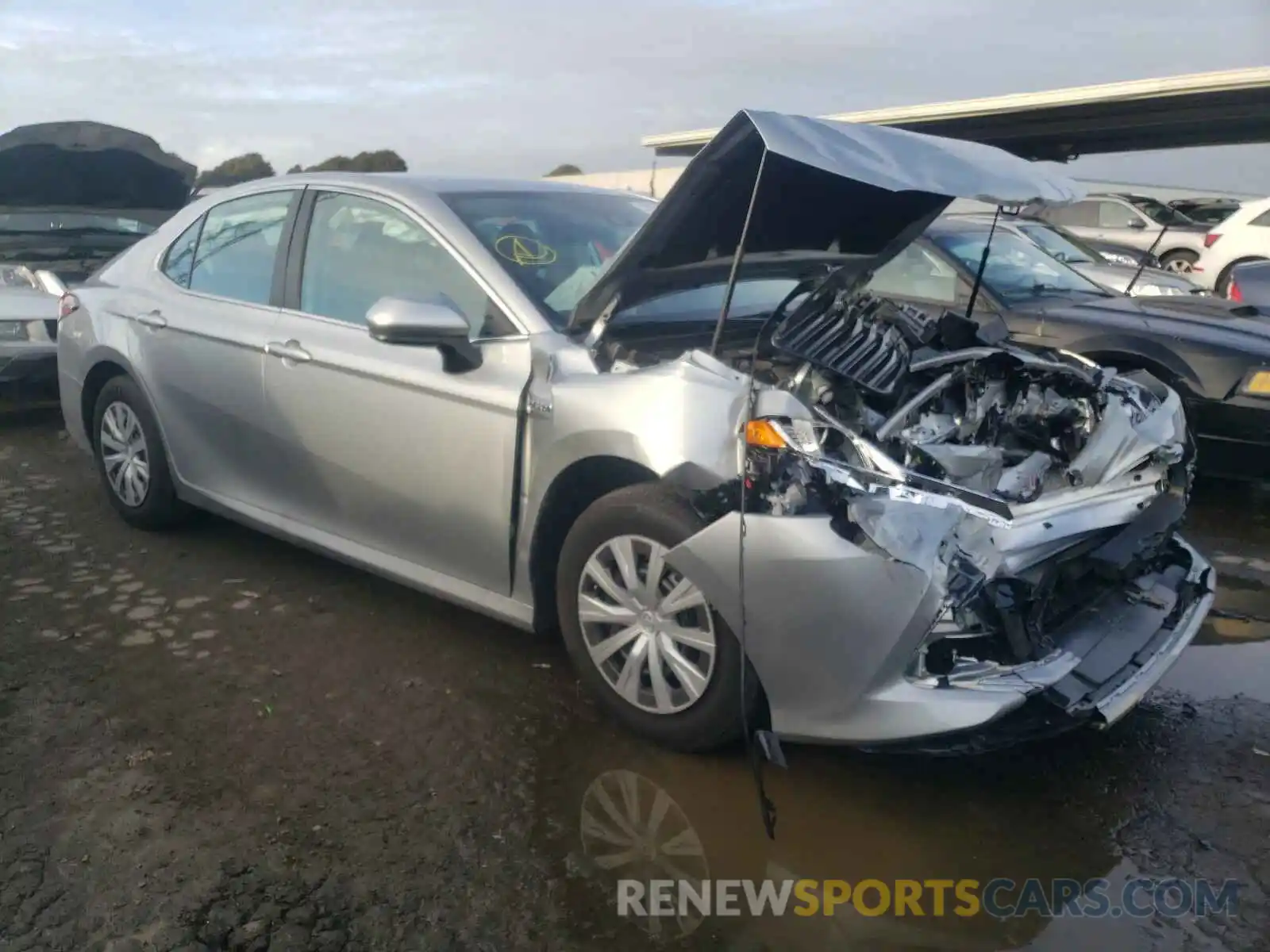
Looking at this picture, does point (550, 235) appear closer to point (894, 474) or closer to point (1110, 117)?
point (894, 474)

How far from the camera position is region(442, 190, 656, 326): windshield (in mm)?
3809

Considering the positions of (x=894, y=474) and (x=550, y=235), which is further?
(x=550, y=235)

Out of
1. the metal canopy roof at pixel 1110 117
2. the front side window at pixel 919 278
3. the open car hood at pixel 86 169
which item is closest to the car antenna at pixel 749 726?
the front side window at pixel 919 278

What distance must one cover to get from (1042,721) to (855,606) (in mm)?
592

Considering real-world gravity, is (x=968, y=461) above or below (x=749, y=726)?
above

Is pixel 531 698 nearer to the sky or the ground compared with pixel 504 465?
nearer to the ground

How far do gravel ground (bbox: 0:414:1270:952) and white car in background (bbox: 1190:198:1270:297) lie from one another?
11.3 metres

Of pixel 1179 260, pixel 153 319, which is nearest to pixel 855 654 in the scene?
pixel 153 319

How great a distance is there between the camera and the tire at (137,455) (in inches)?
197

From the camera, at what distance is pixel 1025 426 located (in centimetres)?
379

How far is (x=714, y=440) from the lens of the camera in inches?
119

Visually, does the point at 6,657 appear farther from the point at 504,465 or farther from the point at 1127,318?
the point at 1127,318

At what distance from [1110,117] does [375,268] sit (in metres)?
18.3

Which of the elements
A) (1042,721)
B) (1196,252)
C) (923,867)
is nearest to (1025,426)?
(1042,721)
